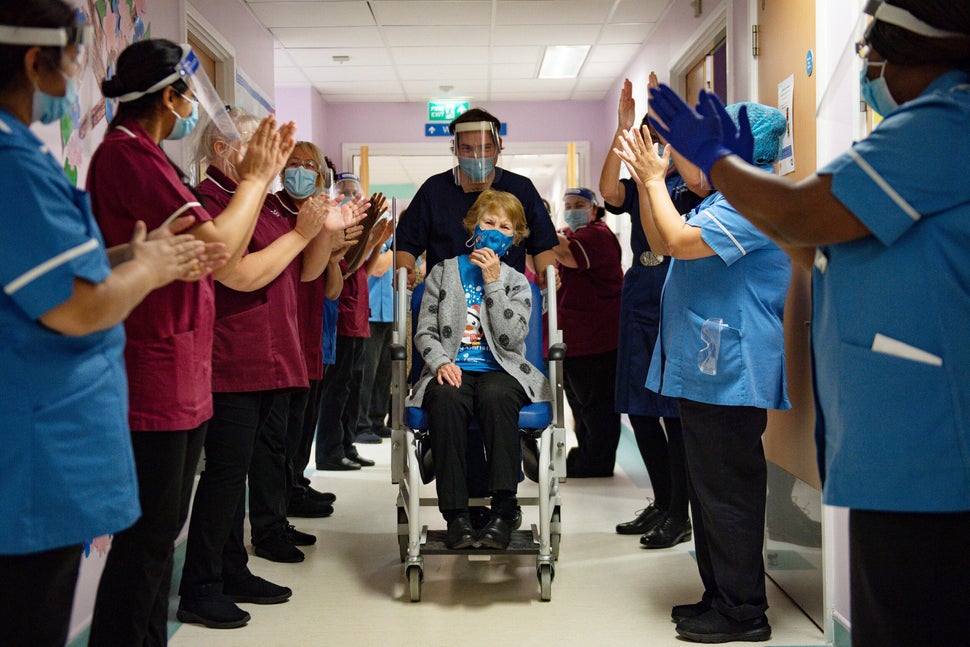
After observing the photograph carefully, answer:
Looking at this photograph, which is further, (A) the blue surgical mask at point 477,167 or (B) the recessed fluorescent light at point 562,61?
(B) the recessed fluorescent light at point 562,61

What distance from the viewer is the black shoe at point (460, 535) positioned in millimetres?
2775

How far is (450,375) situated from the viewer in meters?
A: 2.89

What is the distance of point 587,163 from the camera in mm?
8219

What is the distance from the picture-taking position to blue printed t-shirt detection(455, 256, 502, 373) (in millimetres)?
3018

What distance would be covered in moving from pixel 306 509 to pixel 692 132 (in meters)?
3.01

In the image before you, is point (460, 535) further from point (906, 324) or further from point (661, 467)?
point (906, 324)

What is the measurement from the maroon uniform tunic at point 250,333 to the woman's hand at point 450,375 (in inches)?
19.2

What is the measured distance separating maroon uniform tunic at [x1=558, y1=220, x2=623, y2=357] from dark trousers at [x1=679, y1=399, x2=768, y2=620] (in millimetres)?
2002

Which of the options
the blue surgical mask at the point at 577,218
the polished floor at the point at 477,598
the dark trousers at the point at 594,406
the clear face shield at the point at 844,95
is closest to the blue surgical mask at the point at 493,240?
the clear face shield at the point at 844,95

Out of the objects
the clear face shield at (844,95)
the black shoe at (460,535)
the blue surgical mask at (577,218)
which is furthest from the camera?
the blue surgical mask at (577,218)

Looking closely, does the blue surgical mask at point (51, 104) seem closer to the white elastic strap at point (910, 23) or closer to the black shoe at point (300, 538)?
the white elastic strap at point (910, 23)

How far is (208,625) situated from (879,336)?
2111mm

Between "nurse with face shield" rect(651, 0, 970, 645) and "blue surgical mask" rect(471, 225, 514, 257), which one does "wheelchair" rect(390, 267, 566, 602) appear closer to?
"blue surgical mask" rect(471, 225, 514, 257)

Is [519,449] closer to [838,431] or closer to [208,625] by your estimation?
[208,625]
